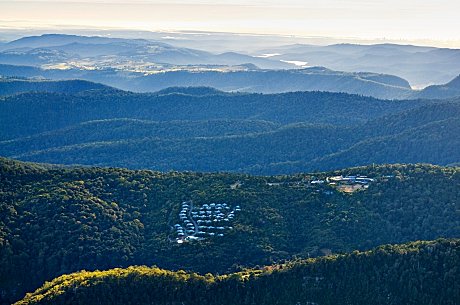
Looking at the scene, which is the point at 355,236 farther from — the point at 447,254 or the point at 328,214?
the point at 447,254

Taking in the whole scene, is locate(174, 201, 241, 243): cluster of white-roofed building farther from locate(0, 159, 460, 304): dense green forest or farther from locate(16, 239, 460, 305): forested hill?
locate(16, 239, 460, 305): forested hill

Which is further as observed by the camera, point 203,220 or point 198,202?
point 198,202

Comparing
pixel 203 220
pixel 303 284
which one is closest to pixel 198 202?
pixel 203 220

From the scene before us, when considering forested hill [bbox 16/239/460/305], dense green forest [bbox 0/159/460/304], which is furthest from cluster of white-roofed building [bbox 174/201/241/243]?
forested hill [bbox 16/239/460/305]

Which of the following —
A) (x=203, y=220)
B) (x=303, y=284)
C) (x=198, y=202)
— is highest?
(x=198, y=202)

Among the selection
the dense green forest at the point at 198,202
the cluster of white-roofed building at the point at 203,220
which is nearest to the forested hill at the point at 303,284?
the dense green forest at the point at 198,202

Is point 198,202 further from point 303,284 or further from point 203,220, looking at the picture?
point 303,284

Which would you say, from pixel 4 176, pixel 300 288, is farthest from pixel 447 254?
pixel 4 176
